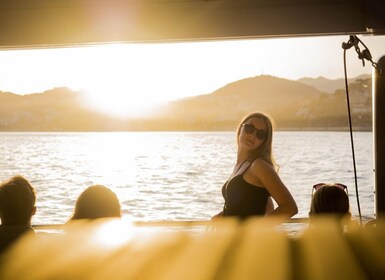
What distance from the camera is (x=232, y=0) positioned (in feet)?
10.8

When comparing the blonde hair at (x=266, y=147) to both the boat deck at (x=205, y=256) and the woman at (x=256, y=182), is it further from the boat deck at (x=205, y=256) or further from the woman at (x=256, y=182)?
the boat deck at (x=205, y=256)

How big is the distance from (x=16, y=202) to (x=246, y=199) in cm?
90

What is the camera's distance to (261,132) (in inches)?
102

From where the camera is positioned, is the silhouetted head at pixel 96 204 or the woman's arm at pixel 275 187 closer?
the silhouetted head at pixel 96 204

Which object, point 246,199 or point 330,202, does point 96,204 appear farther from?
point 330,202

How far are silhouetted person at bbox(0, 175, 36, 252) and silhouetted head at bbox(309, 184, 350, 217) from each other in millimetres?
931

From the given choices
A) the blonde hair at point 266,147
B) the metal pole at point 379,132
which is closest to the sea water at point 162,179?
the metal pole at point 379,132

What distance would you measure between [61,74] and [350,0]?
54.7 m

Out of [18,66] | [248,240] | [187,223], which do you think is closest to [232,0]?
[187,223]

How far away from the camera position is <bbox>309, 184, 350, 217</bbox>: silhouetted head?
205cm

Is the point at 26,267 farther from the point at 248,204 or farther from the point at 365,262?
the point at 248,204

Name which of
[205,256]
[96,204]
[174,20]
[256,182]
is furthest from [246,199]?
[174,20]

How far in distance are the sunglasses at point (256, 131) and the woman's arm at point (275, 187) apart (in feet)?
0.54

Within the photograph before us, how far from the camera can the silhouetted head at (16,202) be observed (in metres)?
1.96
